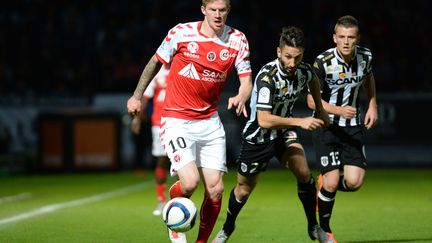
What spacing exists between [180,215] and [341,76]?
2.07 meters

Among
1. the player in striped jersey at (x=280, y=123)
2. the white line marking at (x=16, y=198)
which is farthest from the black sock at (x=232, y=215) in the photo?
the white line marking at (x=16, y=198)

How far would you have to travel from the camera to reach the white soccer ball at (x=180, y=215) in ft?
23.7

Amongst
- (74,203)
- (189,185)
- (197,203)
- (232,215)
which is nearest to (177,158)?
(189,185)

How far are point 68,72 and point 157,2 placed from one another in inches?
127

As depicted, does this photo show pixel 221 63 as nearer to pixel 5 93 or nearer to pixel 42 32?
pixel 5 93

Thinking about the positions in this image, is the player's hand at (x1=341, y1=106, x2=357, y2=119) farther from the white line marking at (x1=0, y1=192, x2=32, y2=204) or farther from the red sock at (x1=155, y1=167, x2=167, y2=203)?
the white line marking at (x1=0, y1=192, x2=32, y2=204)

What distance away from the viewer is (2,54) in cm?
2252

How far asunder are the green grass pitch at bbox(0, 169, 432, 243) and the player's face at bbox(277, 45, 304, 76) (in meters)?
1.83

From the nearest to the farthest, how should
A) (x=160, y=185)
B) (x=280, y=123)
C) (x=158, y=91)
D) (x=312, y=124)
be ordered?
(x=312, y=124)
(x=280, y=123)
(x=160, y=185)
(x=158, y=91)

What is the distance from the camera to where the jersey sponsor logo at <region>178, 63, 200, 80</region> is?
750 cm

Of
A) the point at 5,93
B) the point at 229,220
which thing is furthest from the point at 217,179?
the point at 5,93

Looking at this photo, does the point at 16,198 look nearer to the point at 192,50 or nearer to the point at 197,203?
the point at 197,203

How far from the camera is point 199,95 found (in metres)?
7.54

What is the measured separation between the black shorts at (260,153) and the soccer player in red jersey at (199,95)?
1.80 feet
